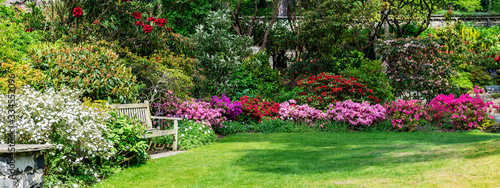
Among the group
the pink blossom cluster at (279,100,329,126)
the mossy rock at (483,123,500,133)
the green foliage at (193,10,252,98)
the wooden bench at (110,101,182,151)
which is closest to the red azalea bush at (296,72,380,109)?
the pink blossom cluster at (279,100,329,126)

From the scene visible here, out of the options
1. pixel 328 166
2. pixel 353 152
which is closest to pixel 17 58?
pixel 328 166

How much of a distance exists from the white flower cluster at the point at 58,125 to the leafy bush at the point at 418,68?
9.96 m

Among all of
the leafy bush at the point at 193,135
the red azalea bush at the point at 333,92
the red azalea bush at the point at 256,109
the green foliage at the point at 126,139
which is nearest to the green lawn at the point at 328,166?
the green foliage at the point at 126,139

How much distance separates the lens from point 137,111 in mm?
8180

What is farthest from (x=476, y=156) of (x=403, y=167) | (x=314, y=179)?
(x=314, y=179)

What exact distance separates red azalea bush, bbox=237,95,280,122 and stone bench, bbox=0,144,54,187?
778cm

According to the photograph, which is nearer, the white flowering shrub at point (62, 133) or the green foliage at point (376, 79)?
the white flowering shrub at point (62, 133)

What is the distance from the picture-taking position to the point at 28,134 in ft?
16.5

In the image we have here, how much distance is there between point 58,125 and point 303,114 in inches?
274

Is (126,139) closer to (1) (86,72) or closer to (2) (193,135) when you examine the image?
(1) (86,72)

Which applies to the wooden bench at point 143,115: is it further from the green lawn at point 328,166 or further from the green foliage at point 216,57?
the green foliage at point 216,57

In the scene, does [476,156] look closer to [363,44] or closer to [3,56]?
[3,56]

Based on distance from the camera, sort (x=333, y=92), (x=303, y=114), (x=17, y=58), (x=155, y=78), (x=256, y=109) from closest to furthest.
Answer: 1. (x=17, y=58)
2. (x=155, y=78)
3. (x=303, y=114)
4. (x=256, y=109)
5. (x=333, y=92)

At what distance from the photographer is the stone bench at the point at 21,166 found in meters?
3.81
